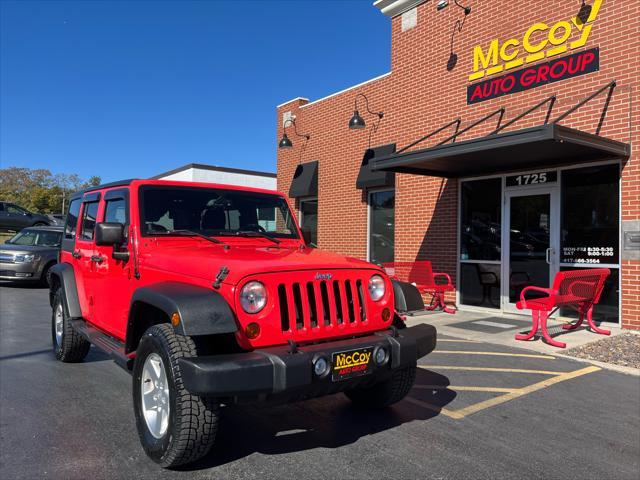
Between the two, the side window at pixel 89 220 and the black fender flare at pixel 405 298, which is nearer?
the black fender flare at pixel 405 298

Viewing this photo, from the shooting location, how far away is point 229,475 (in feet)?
10.2

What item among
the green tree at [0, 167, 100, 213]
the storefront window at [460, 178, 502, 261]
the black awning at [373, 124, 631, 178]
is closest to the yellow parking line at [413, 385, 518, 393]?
the black awning at [373, 124, 631, 178]

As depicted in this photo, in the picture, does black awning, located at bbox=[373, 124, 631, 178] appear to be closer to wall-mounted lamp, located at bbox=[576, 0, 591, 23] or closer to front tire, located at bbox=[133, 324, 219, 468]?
wall-mounted lamp, located at bbox=[576, 0, 591, 23]

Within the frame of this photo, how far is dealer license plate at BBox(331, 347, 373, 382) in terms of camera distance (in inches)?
121

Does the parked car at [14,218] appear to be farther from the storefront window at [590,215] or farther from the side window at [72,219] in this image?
Answer: the storefront window at [590,215]

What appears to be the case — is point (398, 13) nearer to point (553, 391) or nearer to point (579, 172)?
point (579, 172)

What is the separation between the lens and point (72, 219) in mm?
5883

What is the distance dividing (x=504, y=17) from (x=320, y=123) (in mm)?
5957

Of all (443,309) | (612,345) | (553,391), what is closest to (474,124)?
(443,309)

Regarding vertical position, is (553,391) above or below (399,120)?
below

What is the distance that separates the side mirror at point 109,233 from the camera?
151 inches

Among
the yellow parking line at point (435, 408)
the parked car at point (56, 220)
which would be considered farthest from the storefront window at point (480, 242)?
the parked car at point (56, 220)

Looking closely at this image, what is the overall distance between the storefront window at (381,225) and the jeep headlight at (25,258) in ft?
28.7

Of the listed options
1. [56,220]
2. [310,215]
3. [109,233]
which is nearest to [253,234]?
[109,233]
